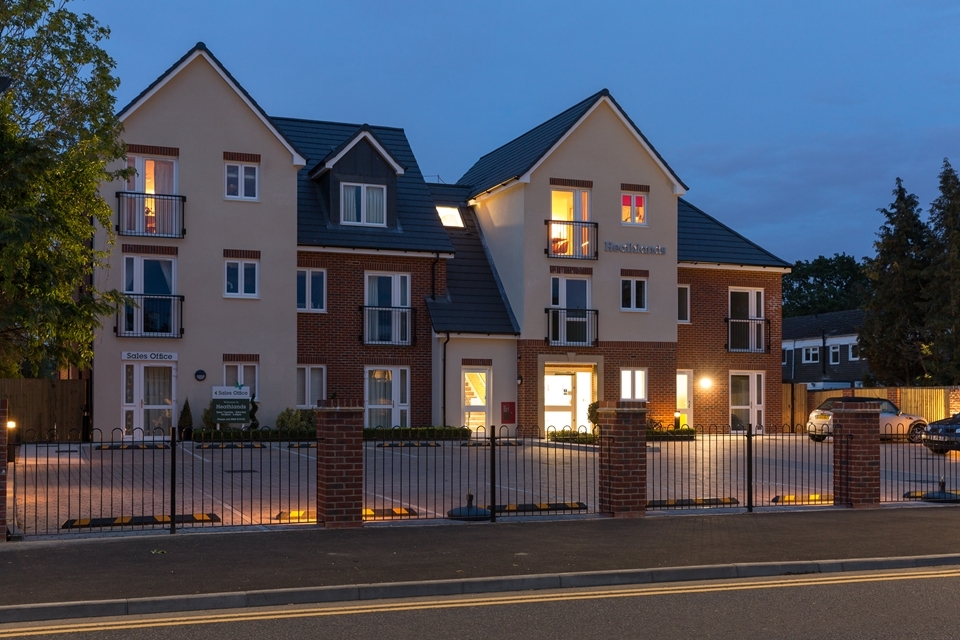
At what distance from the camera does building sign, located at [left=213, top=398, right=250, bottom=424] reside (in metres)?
31.5

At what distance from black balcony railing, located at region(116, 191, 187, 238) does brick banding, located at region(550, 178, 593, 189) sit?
40.1 ft

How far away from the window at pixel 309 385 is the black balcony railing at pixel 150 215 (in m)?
5.86

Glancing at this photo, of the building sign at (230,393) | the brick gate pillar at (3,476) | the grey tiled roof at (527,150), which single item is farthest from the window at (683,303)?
the brick gate pillar at (3,476)

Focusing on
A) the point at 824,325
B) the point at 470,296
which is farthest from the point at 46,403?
the point at 824,325

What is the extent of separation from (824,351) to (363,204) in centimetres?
3639

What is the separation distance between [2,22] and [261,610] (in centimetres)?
1701

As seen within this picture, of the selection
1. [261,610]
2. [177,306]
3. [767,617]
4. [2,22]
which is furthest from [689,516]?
[177,306]

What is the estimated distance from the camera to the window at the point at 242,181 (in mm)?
33034

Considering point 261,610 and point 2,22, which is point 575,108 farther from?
point 261,610

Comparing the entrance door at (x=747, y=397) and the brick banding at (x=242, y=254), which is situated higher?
the brick banding at (x=242, y=254)

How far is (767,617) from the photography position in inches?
356

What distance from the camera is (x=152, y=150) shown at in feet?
105

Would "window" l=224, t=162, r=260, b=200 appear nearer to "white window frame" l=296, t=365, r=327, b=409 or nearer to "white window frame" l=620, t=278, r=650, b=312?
"white window frame" l=296, t=365, r=327, b=409

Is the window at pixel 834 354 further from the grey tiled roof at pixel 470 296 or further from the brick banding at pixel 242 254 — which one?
the brick banding at pixel 242 254
